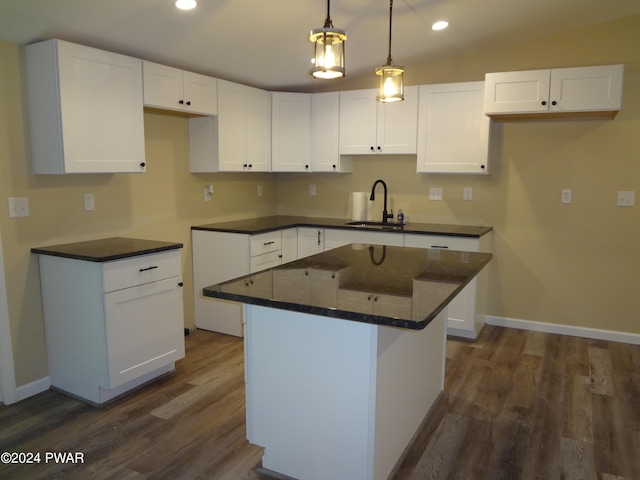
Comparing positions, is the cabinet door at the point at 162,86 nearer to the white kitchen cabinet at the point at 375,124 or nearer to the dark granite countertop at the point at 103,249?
the dark granite countertop at the point at 103,249

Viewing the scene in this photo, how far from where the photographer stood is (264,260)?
4.01m

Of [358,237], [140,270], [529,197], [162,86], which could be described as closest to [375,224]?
[358,237]

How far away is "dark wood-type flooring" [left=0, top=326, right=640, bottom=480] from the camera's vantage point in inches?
88.7

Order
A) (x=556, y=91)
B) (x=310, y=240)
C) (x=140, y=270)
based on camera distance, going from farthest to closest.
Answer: (x=310, y=240) < (x=556, y=91) < (x=140, y=270)

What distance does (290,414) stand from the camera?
2.05 m

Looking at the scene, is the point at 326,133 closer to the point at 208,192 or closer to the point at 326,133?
the point at 326,133

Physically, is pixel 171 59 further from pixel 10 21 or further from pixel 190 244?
pixel 190 244

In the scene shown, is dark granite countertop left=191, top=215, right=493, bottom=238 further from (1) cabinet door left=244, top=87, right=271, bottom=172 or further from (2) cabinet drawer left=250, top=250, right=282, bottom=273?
(1) cabinet door left=244, top=87, right=271, bottom=172

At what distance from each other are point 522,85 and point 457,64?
73cm

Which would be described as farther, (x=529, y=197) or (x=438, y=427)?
(x=529, y=197)

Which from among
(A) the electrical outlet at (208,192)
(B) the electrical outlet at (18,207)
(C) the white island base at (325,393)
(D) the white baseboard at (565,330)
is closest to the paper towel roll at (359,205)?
(A) the electrical outlet at (208,192)

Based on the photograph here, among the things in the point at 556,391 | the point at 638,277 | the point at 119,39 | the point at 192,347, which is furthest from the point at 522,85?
the point at 192,347

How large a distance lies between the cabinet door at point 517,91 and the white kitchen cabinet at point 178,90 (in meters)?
2.17

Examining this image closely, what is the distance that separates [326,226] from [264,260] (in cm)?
67
